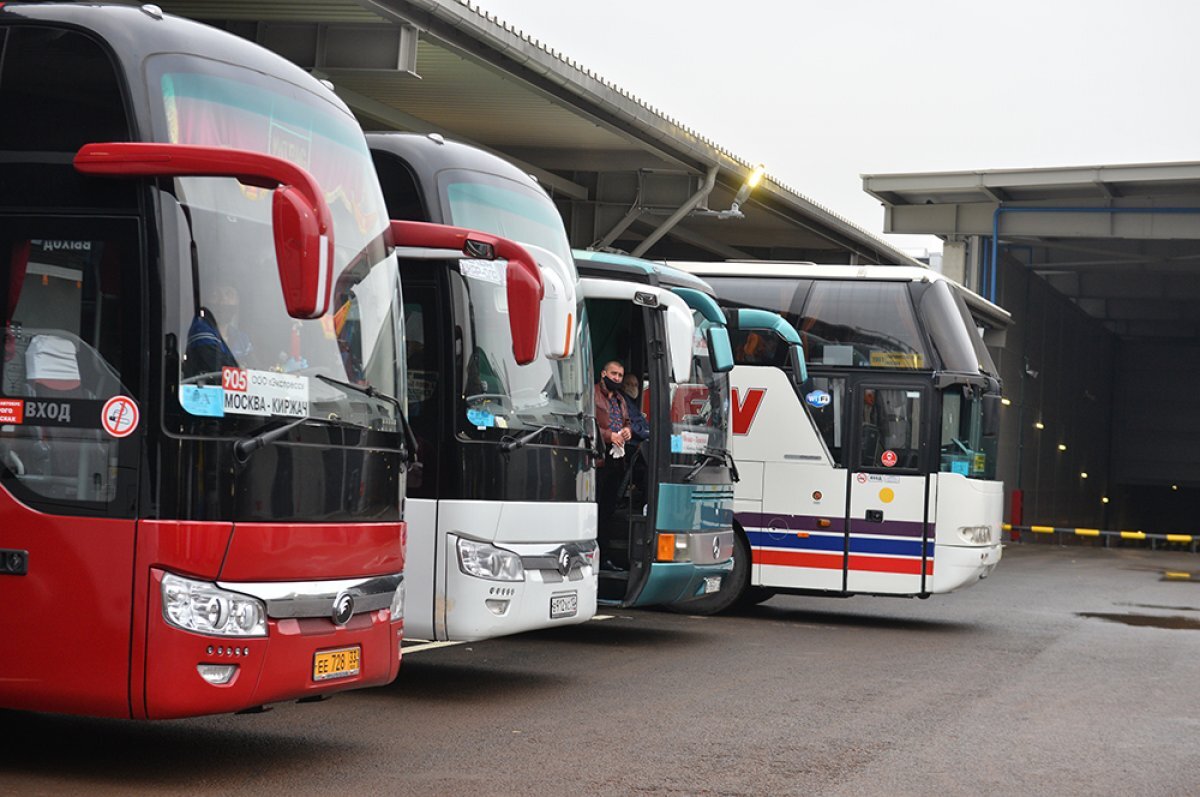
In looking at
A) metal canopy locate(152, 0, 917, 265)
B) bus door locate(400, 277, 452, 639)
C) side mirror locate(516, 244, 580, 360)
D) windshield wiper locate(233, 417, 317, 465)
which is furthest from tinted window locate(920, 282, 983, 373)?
windshield wiper locate(233, 417, 317, 465)

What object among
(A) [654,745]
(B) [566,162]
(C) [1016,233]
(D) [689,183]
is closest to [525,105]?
(B) [566,162]

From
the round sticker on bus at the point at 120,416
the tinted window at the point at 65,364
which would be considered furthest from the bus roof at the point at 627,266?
the round sticker on bus at the point at 120,416

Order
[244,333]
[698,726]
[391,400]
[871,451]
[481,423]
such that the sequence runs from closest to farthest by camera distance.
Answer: [244,333], [391,400], [698,726], [481,423], [871,451]

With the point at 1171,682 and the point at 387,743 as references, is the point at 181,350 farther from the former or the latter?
the point at 1171,682

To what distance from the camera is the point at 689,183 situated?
2383cm

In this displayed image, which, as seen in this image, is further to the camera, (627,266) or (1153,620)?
(1153,620)

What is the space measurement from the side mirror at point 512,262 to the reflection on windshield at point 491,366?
0.44 meters

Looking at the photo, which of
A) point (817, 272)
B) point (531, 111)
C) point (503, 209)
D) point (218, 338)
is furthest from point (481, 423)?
point (531, 111)

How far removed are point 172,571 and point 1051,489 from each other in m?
47.0

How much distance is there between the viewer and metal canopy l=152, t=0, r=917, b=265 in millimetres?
15930

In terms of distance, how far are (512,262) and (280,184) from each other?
6.04 feet

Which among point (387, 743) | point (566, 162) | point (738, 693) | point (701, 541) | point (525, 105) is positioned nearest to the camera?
point (387, 743)

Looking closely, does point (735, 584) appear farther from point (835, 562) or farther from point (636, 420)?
point (636, 420)

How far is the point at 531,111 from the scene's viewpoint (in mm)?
19938
